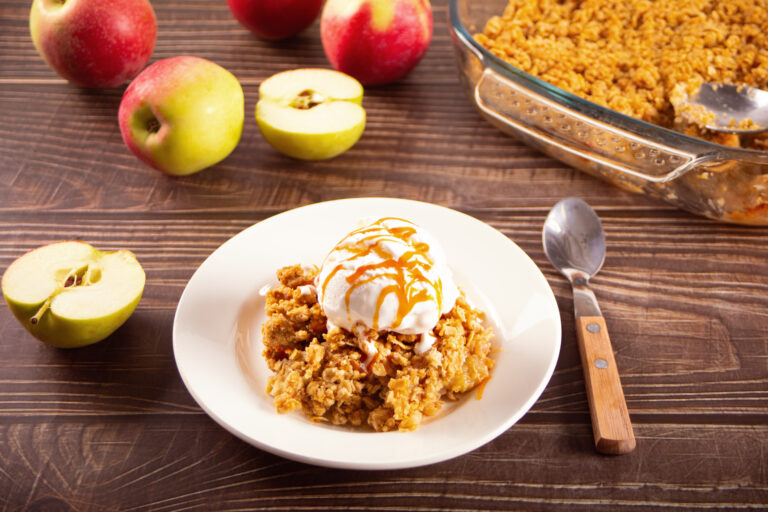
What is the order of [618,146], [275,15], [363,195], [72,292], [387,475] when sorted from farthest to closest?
1. [275,15]
2. [363,195]
3. [618,146]
4. [72,292]
5. [387,475]

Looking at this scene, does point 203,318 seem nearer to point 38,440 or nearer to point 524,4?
point 38,440

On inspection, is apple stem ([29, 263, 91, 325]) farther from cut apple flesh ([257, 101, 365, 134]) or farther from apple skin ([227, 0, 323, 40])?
apple skin ([227, 0, 323, 40])

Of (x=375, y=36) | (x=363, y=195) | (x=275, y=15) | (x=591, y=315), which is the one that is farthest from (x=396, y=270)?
(x=275, y=15)

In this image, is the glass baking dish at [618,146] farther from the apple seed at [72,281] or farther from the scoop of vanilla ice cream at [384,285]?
the apple seed at [72,281]

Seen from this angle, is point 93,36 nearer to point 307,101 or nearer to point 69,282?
point 307,101

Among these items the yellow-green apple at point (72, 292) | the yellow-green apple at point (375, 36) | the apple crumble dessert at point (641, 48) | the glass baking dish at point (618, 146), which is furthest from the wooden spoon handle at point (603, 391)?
the yellow-green apple at point (375, 36)
